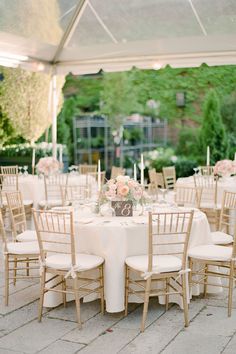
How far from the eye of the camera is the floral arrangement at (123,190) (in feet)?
18.2

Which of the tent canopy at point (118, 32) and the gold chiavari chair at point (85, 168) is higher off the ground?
the tent canopy at point (118, 32)

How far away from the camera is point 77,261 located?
5008 millimetres

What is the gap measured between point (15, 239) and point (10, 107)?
6.70 m

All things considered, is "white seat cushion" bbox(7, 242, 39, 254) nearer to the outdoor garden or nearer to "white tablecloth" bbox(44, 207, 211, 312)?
"white tablecloth" bbox(44, 207, 211, 312)

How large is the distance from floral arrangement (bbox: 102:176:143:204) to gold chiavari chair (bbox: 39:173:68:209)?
3.22 m

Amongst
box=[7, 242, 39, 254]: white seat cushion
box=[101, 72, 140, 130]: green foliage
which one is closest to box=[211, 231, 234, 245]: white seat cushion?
box=[7, 242, 39, 254]: white seat cushion

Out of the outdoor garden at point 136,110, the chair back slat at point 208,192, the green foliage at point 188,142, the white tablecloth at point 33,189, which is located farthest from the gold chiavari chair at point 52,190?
the green foliage at point 188,142

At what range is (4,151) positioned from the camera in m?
12.3

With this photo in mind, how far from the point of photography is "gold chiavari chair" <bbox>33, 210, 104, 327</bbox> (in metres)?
4.89

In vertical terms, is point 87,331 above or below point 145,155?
below

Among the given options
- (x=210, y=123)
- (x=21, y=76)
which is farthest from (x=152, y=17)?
(x=210, y=123)

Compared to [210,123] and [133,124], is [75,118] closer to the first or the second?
[133,124]

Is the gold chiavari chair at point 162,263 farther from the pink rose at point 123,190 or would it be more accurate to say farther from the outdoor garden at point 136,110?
the outdoor garden at point 136,110

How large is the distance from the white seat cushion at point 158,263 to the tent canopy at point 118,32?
5691 mm
